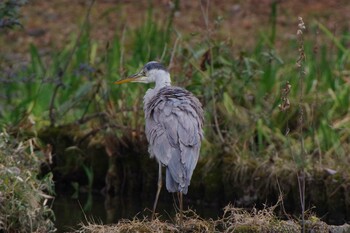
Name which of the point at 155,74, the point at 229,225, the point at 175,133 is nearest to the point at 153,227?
the point at 229,225

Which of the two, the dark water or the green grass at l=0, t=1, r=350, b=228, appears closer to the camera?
the dark water

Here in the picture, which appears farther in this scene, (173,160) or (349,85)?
(349,85)

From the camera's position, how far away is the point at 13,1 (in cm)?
782

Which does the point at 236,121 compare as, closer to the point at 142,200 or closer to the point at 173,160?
the point at 142,200

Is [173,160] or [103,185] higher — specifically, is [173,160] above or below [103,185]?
above

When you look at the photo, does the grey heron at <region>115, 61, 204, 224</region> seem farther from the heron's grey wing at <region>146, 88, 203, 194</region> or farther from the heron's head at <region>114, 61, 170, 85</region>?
the heron's head at <region>114, 61, 170, 85</region>

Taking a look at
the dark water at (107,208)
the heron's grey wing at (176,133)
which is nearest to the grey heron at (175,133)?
the heron's grey wing at (176,133)

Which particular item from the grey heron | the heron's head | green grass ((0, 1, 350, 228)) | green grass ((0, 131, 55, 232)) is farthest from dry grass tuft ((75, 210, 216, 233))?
green grass ((0, 1, 350, 228))

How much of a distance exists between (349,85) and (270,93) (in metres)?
0.78

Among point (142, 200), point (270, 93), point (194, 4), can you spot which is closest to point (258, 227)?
point (142, 200)

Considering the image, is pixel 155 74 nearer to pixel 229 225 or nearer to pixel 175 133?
pixel 175 133

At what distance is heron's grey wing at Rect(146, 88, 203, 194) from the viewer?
6.51 metres

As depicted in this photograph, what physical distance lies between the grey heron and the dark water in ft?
3.35

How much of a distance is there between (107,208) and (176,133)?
1.90 metres
